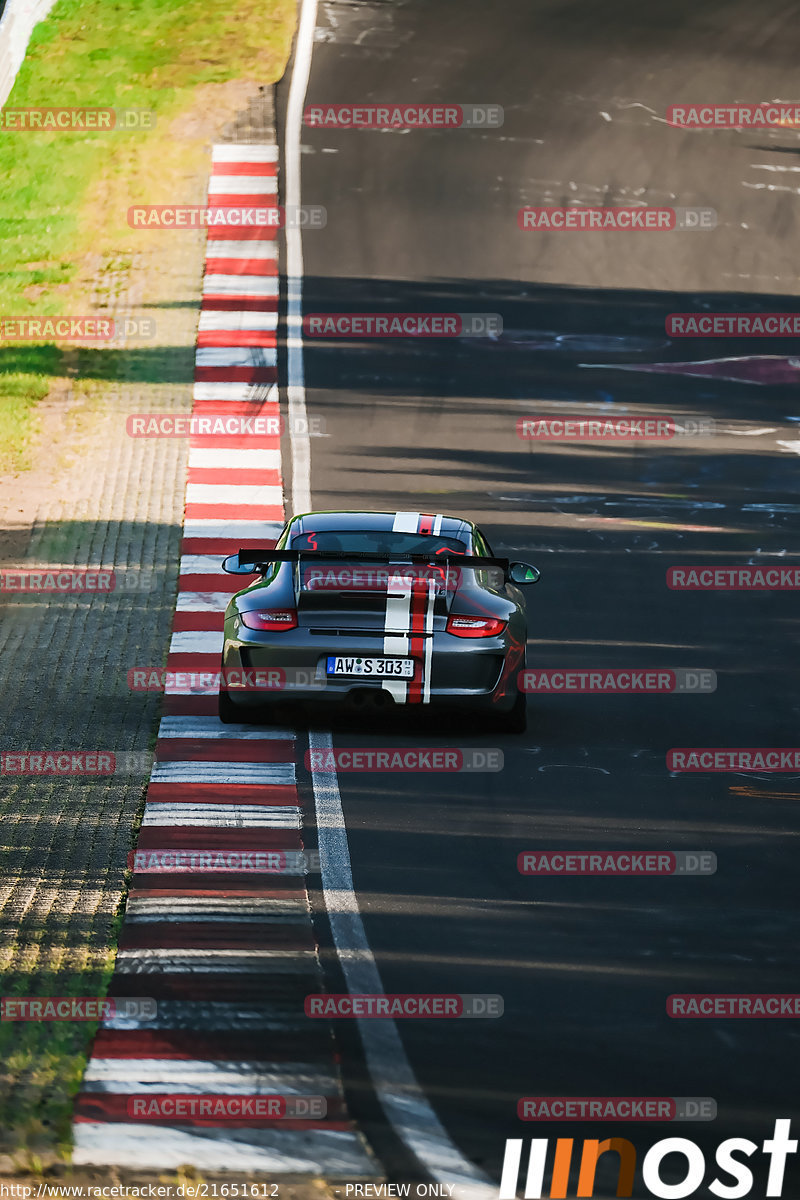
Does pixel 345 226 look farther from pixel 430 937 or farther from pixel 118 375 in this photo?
pixel 430 937

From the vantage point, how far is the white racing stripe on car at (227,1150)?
5242mm

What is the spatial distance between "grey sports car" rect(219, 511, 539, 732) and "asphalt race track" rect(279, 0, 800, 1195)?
412 millimetres

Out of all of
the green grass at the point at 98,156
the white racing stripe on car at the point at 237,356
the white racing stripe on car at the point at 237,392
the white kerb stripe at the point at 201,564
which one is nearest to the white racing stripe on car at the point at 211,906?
the white kerb stripe at the point at 201,564

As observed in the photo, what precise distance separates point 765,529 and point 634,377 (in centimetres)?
497

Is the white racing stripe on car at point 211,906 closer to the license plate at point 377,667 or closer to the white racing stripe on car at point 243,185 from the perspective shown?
the license plate at point 377,667

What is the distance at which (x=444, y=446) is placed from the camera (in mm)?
19016

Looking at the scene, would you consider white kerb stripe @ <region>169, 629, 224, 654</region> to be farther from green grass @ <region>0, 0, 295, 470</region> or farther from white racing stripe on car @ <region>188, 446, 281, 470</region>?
green grass @ <region>0, 0, 295, 470</region>

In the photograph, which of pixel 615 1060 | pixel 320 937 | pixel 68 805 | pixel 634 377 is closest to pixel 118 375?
pixel 634 377

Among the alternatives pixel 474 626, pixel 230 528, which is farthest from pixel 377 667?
pixel 230 528

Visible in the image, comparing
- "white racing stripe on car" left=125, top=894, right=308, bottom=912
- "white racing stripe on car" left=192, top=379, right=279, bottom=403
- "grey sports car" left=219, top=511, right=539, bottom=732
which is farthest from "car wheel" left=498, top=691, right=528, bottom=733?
"white racing stripe on car" left=192, top=379, right=279, bottom=403

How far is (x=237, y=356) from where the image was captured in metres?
21.5

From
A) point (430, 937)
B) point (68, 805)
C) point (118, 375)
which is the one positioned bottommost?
point (118, 375)

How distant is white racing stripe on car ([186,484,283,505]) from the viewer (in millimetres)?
17359

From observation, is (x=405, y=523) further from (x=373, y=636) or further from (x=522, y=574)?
(x=373, y=636)
